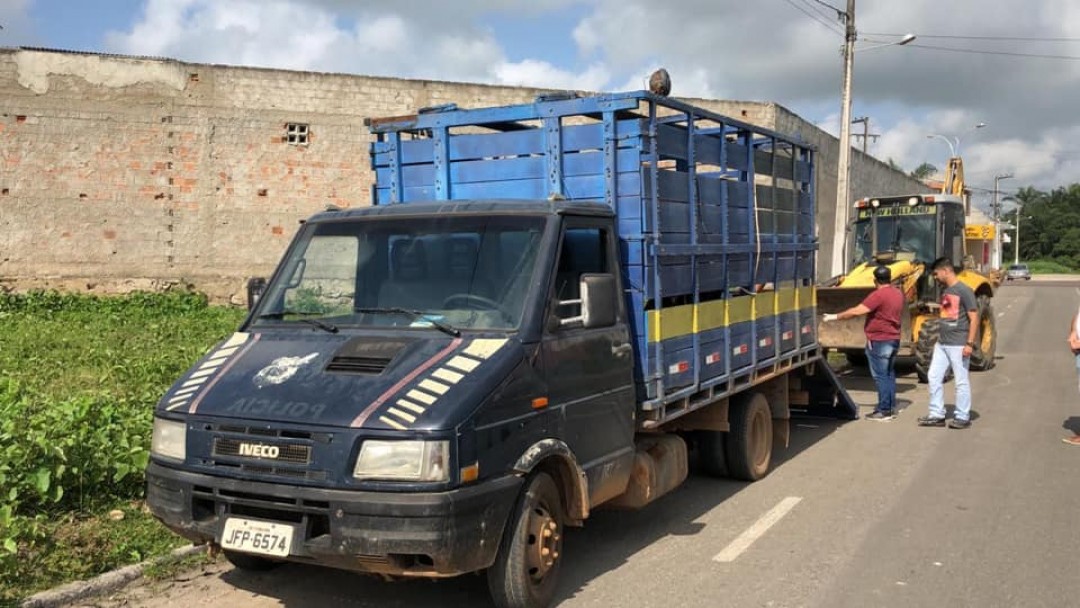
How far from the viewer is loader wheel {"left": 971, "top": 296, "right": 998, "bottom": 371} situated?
48.2ft

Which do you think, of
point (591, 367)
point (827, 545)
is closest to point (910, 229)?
point (827, 545)

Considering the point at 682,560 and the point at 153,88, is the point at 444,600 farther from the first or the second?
the point at 153,88

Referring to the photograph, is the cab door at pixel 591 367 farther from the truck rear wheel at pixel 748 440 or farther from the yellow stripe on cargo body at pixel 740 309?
the truck rear wheel at pixel 748 440

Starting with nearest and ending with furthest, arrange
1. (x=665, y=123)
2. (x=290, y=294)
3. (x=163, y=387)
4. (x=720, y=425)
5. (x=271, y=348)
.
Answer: (x=271, y=348), (x=290, y=294), (x=665, y=123), (x=720, y=425), (x=163, y=387)

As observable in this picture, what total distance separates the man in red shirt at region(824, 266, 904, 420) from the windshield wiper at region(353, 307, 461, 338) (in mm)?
6915

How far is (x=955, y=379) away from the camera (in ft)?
32.7

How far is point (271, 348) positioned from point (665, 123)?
3.03 metres

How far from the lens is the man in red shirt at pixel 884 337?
34.6 ft

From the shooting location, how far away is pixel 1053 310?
95.5 ft

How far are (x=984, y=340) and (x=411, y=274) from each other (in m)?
12.9

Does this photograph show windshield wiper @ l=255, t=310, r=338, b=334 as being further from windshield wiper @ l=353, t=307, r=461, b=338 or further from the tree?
the tree

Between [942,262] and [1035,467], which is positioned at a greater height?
[942,262]

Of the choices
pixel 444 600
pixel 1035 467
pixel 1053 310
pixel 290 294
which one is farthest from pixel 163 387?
pixel 1053 310

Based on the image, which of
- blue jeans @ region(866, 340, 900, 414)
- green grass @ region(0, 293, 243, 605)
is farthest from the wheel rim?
blue jeans @ region(866, 340, 900, 414)
